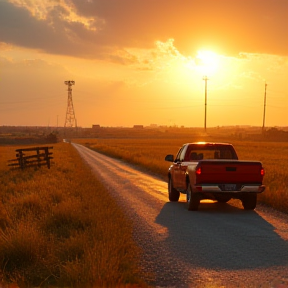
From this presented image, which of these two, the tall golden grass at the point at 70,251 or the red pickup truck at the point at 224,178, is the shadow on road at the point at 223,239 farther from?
the tall golden grass at the point at 70,251

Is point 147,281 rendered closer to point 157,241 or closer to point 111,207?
point 157,241

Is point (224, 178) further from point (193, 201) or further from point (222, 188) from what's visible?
point (193, 201)

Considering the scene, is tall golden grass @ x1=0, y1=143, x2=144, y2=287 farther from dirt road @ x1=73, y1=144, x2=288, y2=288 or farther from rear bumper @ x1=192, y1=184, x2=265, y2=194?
rear bumper @ x1=192, y1=184, x2=265, y2=194

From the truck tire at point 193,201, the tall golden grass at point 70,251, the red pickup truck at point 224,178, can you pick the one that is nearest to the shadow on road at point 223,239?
the truck tire at point 193,201

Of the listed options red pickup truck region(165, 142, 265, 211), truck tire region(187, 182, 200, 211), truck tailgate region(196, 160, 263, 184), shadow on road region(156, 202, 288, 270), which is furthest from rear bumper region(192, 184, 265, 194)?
shadow on road region(156, 202, 288, 270)

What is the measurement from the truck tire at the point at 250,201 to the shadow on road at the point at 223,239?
259 mm

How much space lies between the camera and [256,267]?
6562mm

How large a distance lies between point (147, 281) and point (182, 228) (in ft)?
12.7

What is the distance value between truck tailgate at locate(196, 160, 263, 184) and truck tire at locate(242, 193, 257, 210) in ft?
3.08

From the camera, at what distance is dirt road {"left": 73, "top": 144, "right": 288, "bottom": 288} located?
19.9ft

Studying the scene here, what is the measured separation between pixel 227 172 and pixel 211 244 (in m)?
3.72

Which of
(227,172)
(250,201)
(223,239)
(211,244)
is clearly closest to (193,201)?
(227,172)

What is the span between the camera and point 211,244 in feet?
26.7

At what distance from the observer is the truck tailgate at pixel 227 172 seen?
11.4 meters
